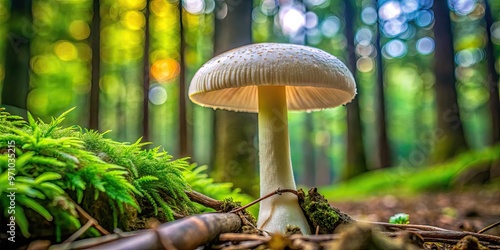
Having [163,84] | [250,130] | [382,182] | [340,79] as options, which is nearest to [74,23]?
[163,84]

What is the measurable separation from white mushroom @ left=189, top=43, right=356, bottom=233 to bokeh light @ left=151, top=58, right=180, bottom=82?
11.1 metres

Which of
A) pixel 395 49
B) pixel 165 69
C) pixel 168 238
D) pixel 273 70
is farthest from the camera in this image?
pixel 165 69

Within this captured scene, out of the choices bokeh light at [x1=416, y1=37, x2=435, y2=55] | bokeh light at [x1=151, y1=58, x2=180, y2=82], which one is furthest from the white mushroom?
bokeh light at [x1=416, y1=37, x2=435, y2=55]

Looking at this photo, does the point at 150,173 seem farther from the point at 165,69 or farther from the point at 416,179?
the point at 165,69

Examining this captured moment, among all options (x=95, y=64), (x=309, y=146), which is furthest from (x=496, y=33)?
(x=95, y=64)

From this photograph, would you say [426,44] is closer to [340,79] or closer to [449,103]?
[449,103]

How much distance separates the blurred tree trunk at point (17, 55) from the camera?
6371 mm

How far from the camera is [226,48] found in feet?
17.9

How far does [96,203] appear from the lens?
1235mm

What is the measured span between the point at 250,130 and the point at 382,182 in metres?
5.24

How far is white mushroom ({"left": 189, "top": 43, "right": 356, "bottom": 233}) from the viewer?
1758 millimetres

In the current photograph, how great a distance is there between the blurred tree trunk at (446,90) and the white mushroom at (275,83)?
22.5ft

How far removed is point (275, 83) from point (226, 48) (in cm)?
385

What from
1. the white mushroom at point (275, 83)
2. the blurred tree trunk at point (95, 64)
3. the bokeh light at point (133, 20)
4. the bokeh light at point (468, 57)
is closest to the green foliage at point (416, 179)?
the white mushroom at point (275, 83)
